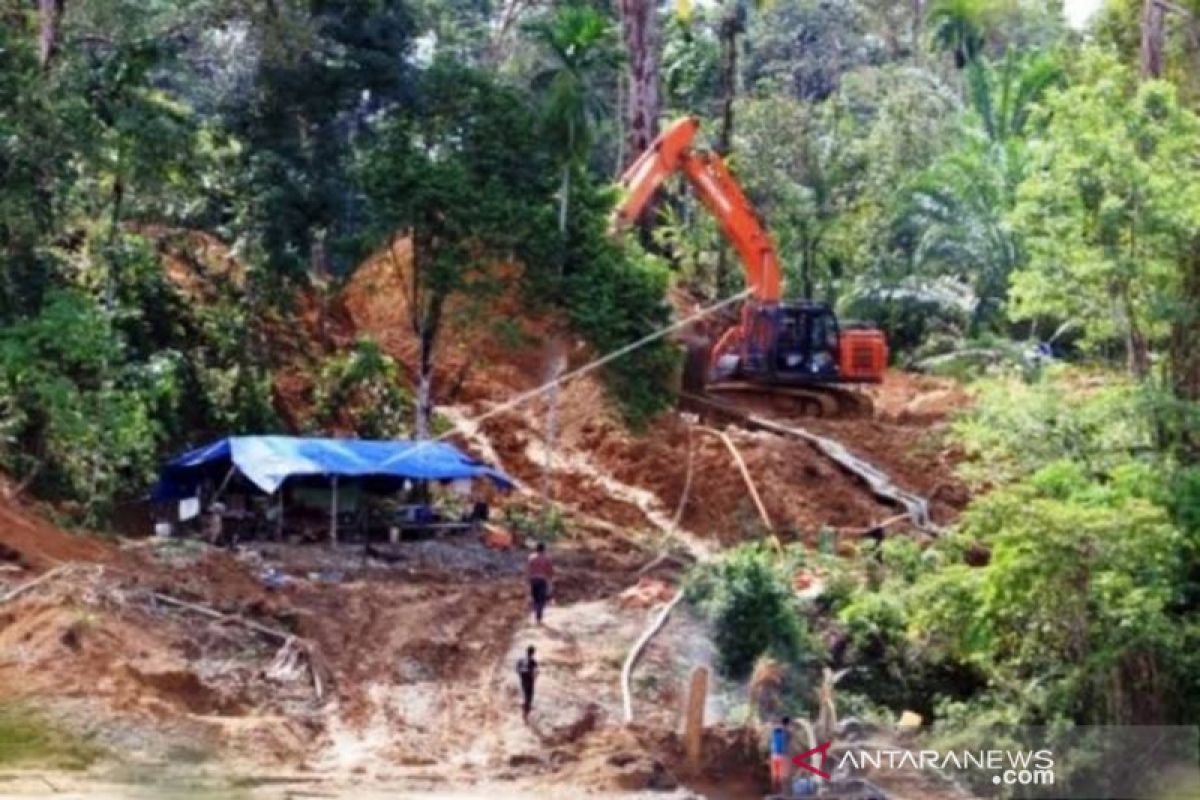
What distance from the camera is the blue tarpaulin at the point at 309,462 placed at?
102ft

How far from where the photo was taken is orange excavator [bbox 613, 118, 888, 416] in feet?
129

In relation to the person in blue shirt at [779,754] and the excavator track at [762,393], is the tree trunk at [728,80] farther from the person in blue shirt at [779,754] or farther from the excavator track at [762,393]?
Result: the person in blue shirt at [779,754]

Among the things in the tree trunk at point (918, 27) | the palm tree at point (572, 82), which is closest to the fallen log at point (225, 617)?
the palm tree at point (572, 82)

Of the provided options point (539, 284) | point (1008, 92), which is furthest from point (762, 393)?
point (1008, 92)

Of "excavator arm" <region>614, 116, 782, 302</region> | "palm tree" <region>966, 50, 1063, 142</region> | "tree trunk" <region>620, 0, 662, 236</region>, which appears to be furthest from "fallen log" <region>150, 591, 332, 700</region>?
"palm tree" <region>966, 50, 1063, 142</region>

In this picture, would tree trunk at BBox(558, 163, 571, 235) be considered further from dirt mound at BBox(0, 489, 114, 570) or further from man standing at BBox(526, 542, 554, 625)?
dirt mound at BBox(0, 489, 114, 570)

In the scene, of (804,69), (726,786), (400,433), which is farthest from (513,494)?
(804,69)

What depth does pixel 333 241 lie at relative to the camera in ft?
115

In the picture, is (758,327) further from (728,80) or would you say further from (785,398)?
(728,80)

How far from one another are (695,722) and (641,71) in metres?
22.9

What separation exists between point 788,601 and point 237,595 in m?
7.04

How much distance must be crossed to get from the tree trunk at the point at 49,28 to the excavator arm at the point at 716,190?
416 inches

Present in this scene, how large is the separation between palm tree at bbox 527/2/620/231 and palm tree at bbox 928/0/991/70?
66.5 ft

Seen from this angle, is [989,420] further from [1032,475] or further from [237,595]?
[237,595]
